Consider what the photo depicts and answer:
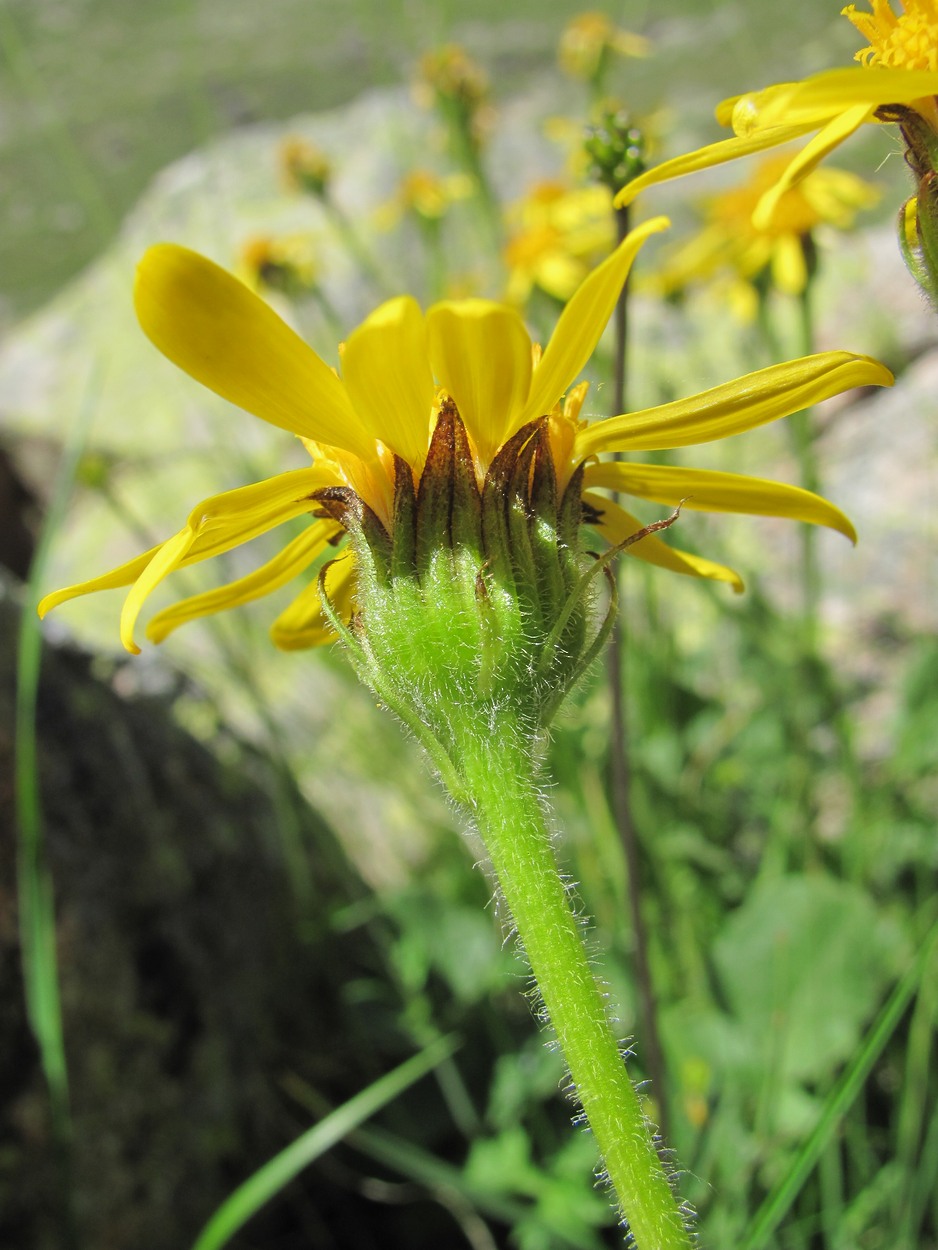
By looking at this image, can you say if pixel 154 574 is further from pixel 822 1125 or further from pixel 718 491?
pixel 822 1125

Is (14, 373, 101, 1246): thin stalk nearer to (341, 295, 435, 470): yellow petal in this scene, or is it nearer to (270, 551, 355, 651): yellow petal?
(270, 551, 355, 651): yellow petal

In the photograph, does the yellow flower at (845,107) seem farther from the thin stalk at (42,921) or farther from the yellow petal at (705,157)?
the thin stalk at (42,921)

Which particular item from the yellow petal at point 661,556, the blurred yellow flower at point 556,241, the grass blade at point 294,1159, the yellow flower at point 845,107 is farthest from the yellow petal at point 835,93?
the blurred yellow flower at point 556,241

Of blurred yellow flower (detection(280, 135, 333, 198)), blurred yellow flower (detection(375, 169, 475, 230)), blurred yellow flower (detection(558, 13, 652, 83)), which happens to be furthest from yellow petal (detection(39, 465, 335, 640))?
blurred yellow flower (detection(280, 135, 333, 198))

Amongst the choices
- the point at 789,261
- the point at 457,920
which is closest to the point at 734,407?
the point at 457,920

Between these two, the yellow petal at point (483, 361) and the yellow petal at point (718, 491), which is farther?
the yellow petal at point (718, 491)
